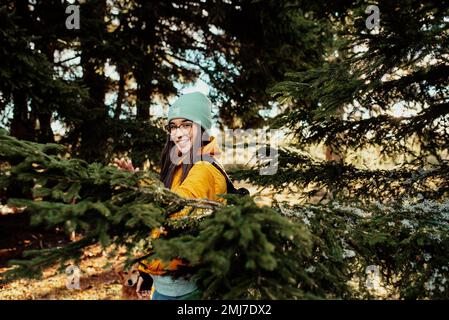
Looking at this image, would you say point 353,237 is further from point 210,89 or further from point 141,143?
point 210,89

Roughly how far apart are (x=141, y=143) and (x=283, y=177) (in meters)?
4.56

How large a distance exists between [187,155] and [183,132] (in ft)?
0.87

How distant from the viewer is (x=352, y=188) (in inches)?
134

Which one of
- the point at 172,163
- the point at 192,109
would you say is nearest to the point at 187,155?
the point at 172,163

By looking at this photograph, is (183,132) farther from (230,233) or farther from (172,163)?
(230,233)

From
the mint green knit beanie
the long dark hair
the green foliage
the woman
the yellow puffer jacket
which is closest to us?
the green foliage

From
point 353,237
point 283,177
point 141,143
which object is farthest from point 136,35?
point 353,237

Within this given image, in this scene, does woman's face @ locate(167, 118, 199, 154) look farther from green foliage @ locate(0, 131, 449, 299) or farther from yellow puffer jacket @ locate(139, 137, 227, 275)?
green foliage @ locate(0, 131, 449, 299)

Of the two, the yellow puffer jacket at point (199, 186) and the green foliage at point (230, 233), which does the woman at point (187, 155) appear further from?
the green foliage at point (230, 233)

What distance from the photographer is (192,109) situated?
2713 mm

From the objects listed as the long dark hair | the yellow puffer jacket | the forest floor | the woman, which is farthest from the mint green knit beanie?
the forest floor

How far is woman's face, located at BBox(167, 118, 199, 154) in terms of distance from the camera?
8.86 ft

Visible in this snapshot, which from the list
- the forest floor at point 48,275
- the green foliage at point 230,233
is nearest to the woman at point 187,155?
the green foliage at point 230,233

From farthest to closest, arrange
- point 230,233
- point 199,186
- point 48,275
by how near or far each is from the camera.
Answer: point 48,275 < point 199,186 < point 230,233
